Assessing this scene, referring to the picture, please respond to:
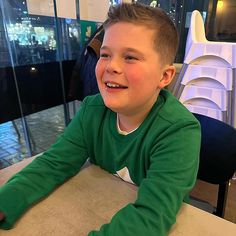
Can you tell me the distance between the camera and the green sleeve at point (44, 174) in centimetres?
56

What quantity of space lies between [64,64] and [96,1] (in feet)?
2.25

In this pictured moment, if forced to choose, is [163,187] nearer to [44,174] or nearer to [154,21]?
[44,174]

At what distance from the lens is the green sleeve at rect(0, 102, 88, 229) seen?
56 cm

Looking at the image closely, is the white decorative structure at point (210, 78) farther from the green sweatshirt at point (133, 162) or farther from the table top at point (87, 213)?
the table top at point (87, 213)

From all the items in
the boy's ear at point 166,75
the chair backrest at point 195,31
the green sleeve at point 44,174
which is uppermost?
the chair backrest at point 195,31

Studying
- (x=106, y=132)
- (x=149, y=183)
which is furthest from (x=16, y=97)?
(x=149, y=183)

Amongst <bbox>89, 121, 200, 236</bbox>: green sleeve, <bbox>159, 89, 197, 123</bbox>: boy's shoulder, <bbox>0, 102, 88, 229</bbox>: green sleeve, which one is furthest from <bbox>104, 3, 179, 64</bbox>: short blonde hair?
<bbox>0, 102, 88, 229</bbox>: green sleeve

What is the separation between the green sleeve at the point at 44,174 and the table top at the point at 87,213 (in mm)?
20

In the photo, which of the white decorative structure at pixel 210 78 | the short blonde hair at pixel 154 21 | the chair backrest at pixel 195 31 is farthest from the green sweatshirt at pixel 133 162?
the chair backrest at pixel 195 31

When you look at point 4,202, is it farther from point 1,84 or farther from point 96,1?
point 96,1

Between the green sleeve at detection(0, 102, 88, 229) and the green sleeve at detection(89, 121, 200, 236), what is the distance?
0.64 ft

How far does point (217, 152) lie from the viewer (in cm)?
81

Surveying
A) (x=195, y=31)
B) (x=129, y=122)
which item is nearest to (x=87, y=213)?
(x=129, y=122)

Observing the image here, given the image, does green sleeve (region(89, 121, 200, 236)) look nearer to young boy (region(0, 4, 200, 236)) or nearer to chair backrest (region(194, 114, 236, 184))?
young boy (region(0, 4, 200, 236))
